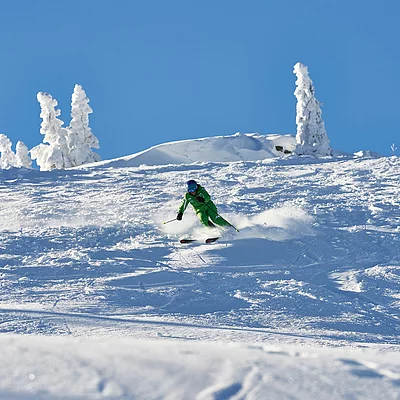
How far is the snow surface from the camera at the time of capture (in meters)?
3.05

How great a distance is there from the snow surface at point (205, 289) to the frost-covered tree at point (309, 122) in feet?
90.0

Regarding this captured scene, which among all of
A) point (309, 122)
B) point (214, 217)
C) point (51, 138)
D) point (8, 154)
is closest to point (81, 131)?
point (51, 138)

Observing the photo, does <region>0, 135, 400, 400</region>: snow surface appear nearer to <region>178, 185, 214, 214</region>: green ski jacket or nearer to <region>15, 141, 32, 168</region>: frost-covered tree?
<region>178, 185, 214, 214</region>: green ski jacket

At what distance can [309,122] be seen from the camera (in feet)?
161

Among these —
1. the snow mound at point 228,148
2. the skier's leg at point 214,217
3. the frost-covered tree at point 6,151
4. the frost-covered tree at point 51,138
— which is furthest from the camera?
the frost-covered tree at point 6,151

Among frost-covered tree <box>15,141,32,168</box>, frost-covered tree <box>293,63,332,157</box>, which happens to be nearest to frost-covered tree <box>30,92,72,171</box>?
frost-covered tree <box>15,141,32,168</box>

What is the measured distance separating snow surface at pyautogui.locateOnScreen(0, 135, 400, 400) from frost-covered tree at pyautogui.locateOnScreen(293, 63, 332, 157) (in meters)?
27.4

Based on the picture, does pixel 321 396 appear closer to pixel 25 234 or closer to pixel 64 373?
pixel 64 373

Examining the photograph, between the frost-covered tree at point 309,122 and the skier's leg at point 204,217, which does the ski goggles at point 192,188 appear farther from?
the frost-covered tree at point 309,122

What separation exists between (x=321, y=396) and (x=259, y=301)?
4863 millimetres

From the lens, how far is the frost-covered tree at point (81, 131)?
55.2 metres

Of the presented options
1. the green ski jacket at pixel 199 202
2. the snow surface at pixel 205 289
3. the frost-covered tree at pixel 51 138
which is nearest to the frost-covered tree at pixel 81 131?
the frost-covered tree at pixel 51 138

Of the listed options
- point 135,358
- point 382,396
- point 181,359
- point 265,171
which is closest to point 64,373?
point 135,358

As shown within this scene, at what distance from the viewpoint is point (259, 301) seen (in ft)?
25.1
